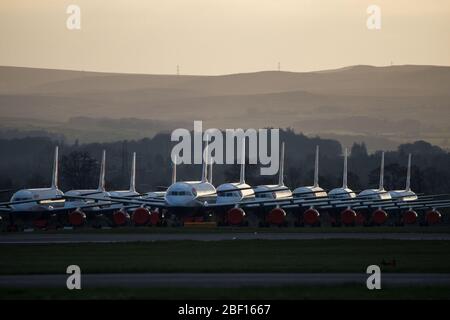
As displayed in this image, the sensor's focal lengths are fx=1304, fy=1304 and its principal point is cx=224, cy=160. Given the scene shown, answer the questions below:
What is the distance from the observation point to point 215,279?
47.0 m

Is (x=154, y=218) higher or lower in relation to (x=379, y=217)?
higher

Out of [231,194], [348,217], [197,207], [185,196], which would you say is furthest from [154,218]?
[348,217]

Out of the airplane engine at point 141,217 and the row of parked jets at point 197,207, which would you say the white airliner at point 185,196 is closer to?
the row of parked jets at point 197,207

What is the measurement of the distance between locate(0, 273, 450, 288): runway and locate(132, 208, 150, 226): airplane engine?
55087 mm

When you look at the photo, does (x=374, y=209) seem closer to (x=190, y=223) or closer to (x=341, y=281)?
(x=190, y=223)

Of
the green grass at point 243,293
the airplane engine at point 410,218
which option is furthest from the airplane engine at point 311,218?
the green grass at point 243,293

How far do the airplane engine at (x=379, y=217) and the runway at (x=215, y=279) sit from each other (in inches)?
2639

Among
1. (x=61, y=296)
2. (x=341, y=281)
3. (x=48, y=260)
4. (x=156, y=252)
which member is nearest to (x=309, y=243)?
(x=156, y=252)

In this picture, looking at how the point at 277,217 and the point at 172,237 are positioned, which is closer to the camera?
the point at 172,237

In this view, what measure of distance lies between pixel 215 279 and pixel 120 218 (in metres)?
62.0

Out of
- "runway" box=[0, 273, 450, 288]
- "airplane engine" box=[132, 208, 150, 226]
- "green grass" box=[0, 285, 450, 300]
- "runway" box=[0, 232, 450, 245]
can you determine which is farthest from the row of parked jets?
"green grass" box=[0, 285, 450, 300]

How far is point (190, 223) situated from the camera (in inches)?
4380

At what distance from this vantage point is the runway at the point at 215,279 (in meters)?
44.9

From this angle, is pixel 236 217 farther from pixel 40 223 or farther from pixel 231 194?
pixel 40 223
